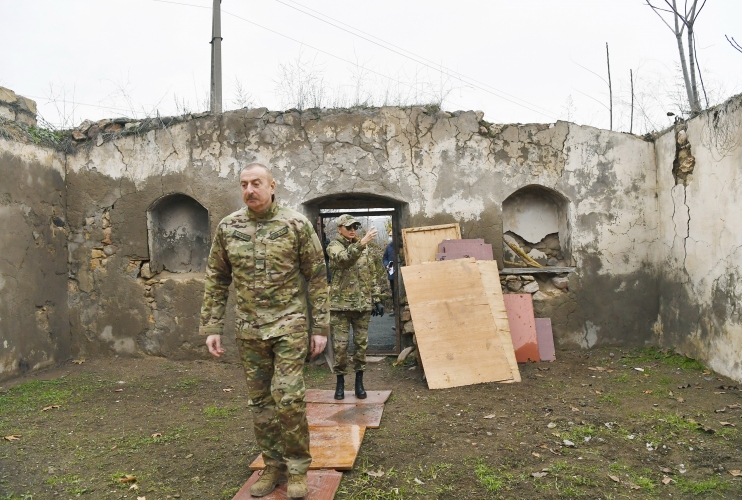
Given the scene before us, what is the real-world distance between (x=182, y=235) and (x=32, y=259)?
1826 millimetres

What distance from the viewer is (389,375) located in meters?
6.72

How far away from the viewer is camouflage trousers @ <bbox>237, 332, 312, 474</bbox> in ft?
10.7

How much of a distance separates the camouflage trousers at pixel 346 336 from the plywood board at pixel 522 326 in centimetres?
211

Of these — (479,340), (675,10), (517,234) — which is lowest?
(479,340)

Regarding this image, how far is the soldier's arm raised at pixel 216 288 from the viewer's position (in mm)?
3479

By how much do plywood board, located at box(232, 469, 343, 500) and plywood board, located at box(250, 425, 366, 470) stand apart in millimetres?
89

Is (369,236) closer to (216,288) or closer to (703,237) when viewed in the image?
(216,288)

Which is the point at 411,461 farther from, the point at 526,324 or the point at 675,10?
the point at 675,10

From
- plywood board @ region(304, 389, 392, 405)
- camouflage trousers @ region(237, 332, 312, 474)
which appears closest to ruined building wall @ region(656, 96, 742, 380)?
plywood board @ region(304, 389, 392, 405)

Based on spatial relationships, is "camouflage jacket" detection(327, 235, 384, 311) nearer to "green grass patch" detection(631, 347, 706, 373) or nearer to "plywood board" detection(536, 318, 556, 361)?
"plywood board" detection(536, 318, 556, 361)

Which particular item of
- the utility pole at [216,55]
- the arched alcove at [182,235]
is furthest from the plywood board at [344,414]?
the utility pole at [216,55]

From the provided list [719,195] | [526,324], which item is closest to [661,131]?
[719,195]

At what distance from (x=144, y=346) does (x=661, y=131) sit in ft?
23.6

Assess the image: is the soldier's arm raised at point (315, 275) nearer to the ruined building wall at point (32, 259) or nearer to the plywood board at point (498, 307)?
the plywood board at point (498, 307)
